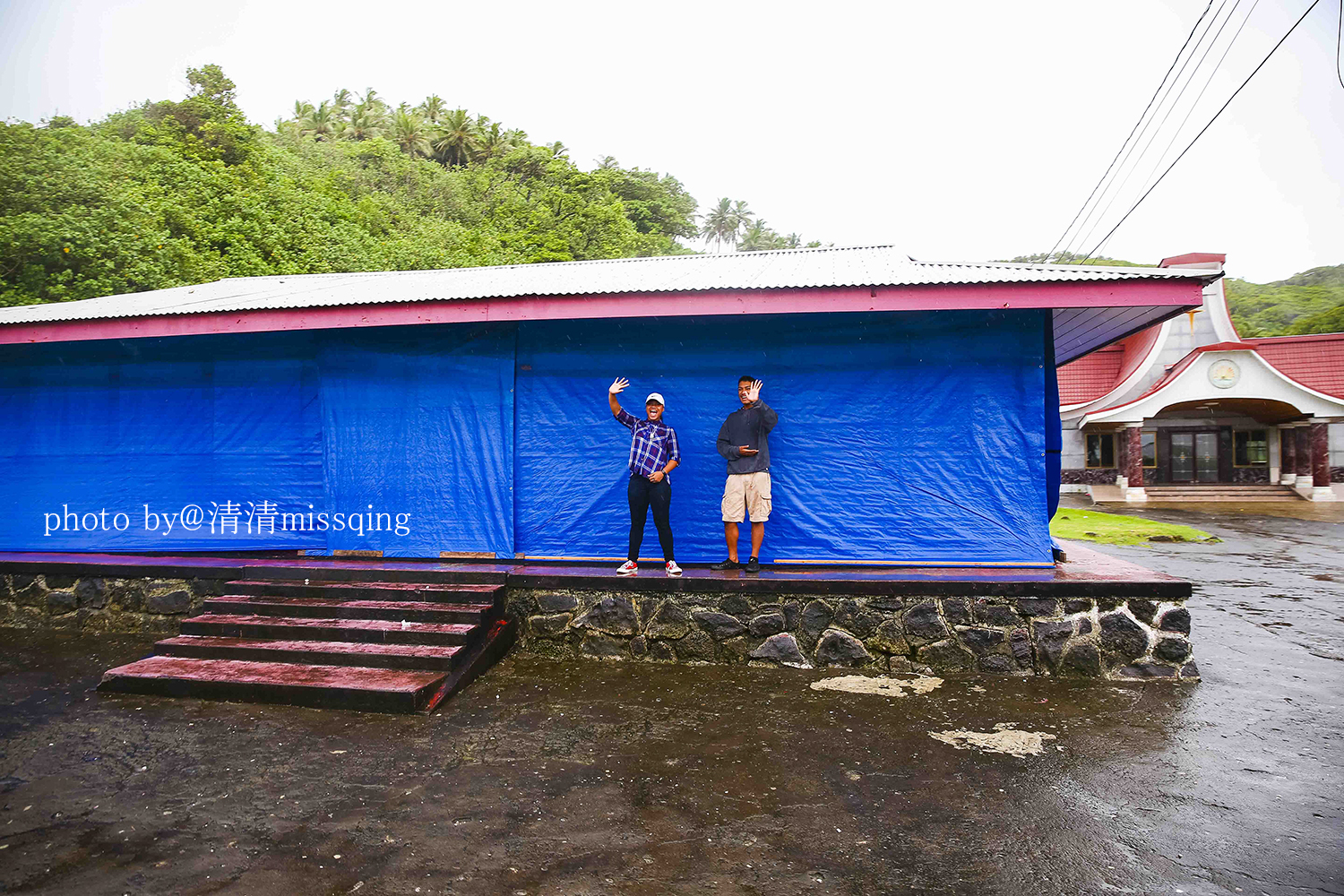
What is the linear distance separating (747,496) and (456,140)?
162ft

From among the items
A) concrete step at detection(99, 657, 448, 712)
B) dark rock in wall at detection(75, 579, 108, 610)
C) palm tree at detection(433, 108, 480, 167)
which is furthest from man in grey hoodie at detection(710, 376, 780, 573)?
palm tree at detection(433, 108, 480, 167)

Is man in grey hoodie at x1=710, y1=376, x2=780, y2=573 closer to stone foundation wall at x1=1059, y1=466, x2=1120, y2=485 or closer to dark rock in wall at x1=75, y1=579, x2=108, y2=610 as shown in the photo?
dark rock in wall at x1=75, y1=579, x2=108, y2=610

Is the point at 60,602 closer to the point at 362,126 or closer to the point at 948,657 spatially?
the point at 948,657

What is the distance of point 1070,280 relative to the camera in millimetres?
5359

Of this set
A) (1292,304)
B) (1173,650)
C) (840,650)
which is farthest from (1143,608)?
(1292,304)

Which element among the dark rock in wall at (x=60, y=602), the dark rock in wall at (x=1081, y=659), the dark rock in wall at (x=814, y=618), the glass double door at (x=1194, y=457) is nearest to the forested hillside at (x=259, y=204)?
the dark rock in wall at (x=60, y=602)

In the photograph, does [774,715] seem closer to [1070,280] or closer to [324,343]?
[1070,280]

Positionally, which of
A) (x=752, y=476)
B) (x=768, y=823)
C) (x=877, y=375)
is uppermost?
(x=877, y=375)

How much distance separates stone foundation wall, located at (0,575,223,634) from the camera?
21.8 feet

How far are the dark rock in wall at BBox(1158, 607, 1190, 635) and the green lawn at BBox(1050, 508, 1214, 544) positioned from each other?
24.8 ft

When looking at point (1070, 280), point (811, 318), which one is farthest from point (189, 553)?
point (1070, 280)

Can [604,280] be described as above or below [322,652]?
above

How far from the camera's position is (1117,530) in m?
14.2

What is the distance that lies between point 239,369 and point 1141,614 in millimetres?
8250
